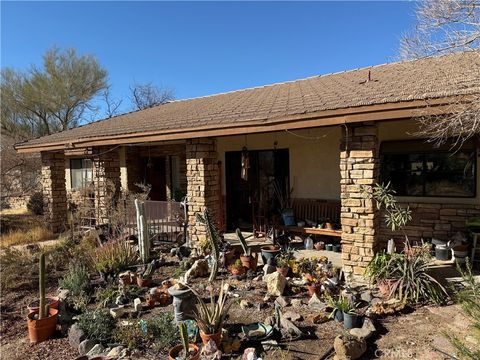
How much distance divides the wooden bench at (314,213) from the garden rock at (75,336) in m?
5.02

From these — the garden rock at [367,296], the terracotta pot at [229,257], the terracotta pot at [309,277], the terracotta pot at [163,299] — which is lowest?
the terracotta pot at [163,299]

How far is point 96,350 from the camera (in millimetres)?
3996

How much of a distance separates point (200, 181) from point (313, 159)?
9.54 ft

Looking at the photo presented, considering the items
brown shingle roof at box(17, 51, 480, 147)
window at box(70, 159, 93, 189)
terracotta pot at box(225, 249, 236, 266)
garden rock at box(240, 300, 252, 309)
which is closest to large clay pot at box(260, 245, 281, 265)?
terracotta pot at box(225, 249, 236, 266)

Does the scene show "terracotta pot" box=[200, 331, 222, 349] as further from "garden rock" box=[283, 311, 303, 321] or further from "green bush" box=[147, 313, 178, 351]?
"garden rock" box=[283, 311, 303, 321]

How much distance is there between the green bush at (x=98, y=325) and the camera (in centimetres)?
423

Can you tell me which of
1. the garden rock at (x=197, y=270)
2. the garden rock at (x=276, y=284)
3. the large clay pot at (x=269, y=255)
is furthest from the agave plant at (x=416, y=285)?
the garden rock at (x=197, y=270)

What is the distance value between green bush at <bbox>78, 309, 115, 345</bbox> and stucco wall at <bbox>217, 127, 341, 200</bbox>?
562 centimetres

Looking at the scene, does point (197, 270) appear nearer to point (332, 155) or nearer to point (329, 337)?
point (329, 337)

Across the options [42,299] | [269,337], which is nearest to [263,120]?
[269,337]

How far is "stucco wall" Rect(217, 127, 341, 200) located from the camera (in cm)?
832

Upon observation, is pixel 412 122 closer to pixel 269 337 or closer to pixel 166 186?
pixel 269 337

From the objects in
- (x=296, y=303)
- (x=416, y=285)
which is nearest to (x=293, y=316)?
(x=296, y=303)

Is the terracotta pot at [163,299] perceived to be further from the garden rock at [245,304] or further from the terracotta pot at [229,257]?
the terracotta pot at [229,257]
